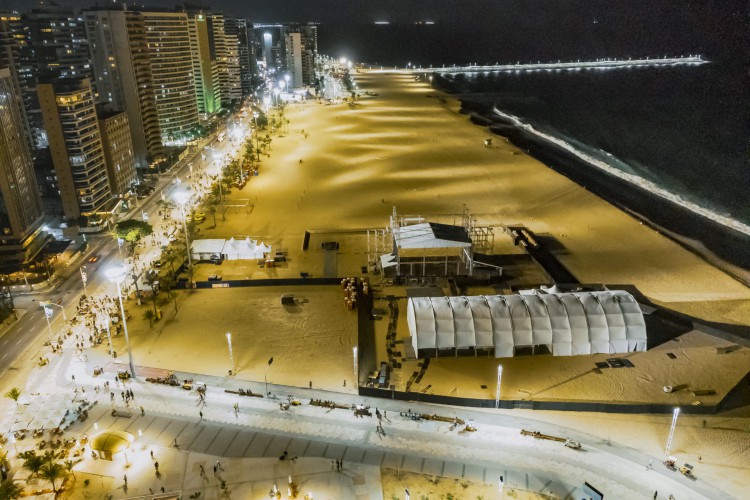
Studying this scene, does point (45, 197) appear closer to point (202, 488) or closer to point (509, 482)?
point (202, 488)

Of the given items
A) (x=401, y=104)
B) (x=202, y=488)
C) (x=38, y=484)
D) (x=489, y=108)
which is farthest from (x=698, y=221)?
(x=401, y=104)

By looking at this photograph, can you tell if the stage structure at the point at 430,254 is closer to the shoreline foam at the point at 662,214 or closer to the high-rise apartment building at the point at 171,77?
the shoreline foam at the point at 662,214

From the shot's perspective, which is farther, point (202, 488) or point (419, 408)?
point (419, 408)

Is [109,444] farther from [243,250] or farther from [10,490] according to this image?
[243,250]

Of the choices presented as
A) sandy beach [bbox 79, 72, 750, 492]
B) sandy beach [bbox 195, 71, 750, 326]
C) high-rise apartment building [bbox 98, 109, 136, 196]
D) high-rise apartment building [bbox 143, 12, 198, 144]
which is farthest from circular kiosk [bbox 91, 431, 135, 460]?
high-rise apartment building [bbox 143, 12, 198, 144]

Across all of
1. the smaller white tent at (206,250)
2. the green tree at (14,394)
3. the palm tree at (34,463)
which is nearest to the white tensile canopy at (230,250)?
the smaller white tent at (206,250)
